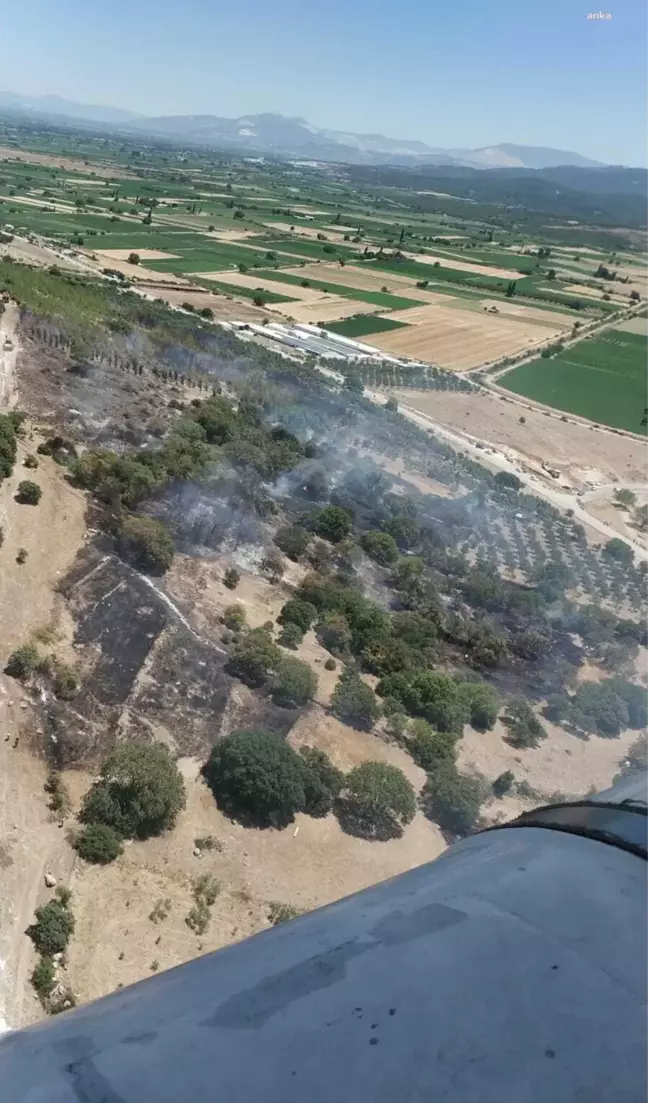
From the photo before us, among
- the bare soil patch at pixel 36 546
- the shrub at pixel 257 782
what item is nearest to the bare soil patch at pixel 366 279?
the bare soil patch at pixel 36 546

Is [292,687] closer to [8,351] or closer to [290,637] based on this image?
[290,637]

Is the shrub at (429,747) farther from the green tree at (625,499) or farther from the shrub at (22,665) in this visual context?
the green tree at (625,499)

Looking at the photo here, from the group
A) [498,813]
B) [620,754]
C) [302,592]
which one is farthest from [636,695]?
[302,592]

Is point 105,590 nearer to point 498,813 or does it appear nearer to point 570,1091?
point 498,813

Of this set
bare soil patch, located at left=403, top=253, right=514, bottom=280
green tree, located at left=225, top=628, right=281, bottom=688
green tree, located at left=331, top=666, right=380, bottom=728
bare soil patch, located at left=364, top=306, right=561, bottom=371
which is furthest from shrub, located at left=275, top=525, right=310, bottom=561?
bare soil patch, located at left=403, top=253, right=514, bottom=280

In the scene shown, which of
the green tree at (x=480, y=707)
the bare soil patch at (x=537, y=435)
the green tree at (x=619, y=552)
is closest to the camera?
the green tree at (x=480, y=707)

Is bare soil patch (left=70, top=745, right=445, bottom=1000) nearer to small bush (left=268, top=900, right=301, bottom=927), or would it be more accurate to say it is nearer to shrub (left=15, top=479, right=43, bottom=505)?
small bush (left=268, top=900, right=301, bottom=927)
